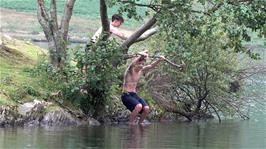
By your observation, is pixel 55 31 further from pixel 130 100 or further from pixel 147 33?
pixel 130 100

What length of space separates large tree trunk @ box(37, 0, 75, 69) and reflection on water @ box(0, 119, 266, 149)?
2676 mm

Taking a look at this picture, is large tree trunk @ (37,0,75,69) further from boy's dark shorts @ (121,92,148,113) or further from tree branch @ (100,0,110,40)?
boy's dark shorts @ (121,92,148,113)

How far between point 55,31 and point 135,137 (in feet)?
18.8

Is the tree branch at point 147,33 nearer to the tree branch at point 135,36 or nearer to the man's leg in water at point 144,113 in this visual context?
the tree branch at point 135,36

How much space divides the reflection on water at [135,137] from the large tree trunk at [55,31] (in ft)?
8.78

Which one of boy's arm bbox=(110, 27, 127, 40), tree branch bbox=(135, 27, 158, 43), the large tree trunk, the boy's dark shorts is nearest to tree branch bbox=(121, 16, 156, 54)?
boy's arm bbox=(110, 27, 127, 40)

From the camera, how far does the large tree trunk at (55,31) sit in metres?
23.8

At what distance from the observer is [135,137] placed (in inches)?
771

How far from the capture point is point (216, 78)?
87.7ft

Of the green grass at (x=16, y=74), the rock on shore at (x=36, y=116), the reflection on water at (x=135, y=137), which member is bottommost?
the reflection on water at (x=135, y=137)

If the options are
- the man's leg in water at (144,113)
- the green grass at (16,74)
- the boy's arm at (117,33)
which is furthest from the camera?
the boy's arm at (117,33)

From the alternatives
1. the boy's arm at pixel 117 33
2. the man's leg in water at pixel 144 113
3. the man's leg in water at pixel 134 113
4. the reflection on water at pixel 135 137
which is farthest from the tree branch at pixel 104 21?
the reflection on water at pixel 135 137

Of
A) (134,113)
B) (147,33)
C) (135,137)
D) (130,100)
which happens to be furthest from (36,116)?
(147,33)

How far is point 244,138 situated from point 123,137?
3429 mm
